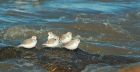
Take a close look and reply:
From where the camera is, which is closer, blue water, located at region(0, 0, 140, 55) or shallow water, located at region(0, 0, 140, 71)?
shallow water, located at region(0, 0, 140, 71)

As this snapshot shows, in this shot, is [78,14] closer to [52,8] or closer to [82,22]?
[82,22]

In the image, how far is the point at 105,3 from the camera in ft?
59.3

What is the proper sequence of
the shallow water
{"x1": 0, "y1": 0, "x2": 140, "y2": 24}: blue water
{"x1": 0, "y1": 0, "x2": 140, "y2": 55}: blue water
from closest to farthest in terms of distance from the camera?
the shallow water
{"x1": 0, "y1": 0, "x2": 140, "y2": 55}: blue water
{"x1": 0, "y1": 0, "x2": 140, "y2": 24}: blue water

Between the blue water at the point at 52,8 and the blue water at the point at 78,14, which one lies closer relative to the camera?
the blue water at the point at 78,14

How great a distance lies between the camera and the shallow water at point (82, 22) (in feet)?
37.3

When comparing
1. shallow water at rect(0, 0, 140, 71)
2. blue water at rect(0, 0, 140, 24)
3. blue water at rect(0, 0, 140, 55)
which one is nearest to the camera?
shallow water at rect(0, 0, 140, 71)

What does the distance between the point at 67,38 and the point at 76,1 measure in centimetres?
939

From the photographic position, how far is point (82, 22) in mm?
14570

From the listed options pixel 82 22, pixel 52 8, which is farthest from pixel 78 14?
pixel 52 8

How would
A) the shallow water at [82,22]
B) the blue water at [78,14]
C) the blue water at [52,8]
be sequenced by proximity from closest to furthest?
1. the shallow water at [82,22]
2. the blue water at [78,14]
3. the blue water at [52,8]

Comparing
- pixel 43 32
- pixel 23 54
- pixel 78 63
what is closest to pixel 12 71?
pixel 23 54

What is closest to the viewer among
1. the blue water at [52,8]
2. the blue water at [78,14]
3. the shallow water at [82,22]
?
the shallow water at [82,22]

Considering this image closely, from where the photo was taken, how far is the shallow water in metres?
11.4

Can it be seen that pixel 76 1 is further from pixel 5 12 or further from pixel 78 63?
pixel 78 63
